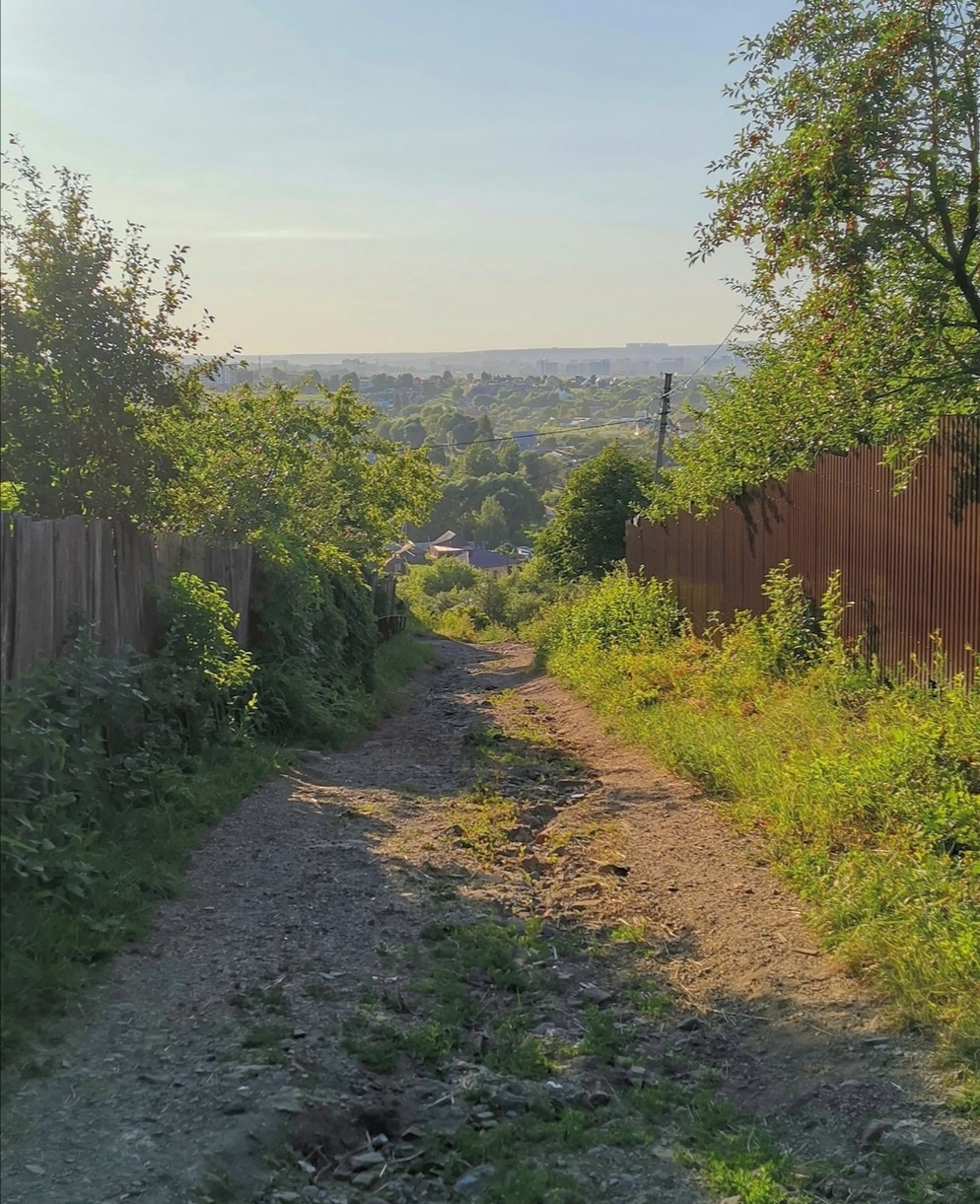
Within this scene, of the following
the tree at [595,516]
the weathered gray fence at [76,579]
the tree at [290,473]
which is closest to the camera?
the weathered gray fence at [76,579]

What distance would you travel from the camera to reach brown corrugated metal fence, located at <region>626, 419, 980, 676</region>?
7.92 metres

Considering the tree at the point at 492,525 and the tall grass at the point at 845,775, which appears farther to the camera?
the tree at the point at 492,525

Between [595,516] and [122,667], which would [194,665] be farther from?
[595,516]

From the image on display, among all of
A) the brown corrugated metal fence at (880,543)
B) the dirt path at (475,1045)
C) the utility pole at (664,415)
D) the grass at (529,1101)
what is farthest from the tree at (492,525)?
the grass at (529,1101)

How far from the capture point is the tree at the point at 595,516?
951 inches

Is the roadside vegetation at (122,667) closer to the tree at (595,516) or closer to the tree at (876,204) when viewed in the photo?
the tree at (876,204)

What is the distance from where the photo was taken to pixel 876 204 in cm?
727

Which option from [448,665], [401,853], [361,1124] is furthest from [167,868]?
[448,665]

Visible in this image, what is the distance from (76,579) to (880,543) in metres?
6.24

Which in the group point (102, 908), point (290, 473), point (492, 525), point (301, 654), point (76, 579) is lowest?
point (492, 525)

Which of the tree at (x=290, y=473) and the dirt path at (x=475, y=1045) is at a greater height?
the tree at (x=290, y=473)

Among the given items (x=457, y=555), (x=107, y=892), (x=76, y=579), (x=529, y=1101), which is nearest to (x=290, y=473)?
(x=76, y=579)

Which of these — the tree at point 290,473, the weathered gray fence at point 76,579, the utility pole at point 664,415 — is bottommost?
the weathered gray fence at point 76,579

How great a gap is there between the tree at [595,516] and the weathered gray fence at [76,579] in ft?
53.4
